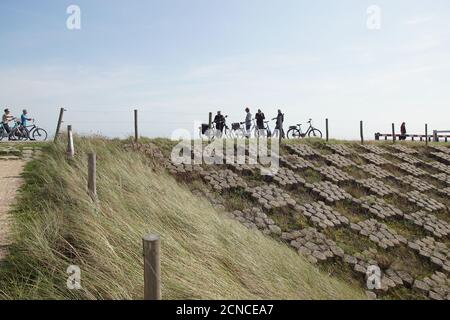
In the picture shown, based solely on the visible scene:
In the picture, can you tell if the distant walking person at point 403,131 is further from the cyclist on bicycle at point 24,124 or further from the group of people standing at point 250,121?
the cyclist on bicycle at point 24,124

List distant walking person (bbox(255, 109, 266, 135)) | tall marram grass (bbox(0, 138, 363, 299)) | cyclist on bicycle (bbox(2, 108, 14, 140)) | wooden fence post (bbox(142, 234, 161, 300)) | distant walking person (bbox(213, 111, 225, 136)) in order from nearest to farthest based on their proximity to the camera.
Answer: wooden fence post (bbox(142, 234, 161, 300)) < tall marram grass (bbox(0, 138, 363, 299)) < cyclist on bicycle (bbox(2, 108, 14, 140)) < distant walking person (bbox(213, 111, 225, 136)) < distant walking person (bbox(255, 109, 266, 135))

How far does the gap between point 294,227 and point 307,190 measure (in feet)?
8.20

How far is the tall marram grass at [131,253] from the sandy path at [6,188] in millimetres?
216

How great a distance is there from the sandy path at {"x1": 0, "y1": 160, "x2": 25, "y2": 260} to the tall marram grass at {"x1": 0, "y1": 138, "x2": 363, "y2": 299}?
216 millimetres

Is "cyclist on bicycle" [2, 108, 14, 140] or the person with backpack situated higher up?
"cyclist on bicycle" [2, 108, 14, 140]

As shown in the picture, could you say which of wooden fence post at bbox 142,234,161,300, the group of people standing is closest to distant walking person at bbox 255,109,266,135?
the group of people standing

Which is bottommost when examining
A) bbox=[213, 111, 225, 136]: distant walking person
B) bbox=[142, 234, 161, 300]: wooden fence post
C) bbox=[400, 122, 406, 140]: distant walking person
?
bbox=[142, 234, 161, 300]: wooden fence post

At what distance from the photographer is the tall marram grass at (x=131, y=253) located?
355 cm

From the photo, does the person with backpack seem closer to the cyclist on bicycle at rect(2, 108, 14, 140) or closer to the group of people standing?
the group of people standing

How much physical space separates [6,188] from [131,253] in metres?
5.90

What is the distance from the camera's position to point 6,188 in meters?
8.41

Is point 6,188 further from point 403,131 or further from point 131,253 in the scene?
point 403,131

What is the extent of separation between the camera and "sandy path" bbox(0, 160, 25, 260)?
5496 mm
